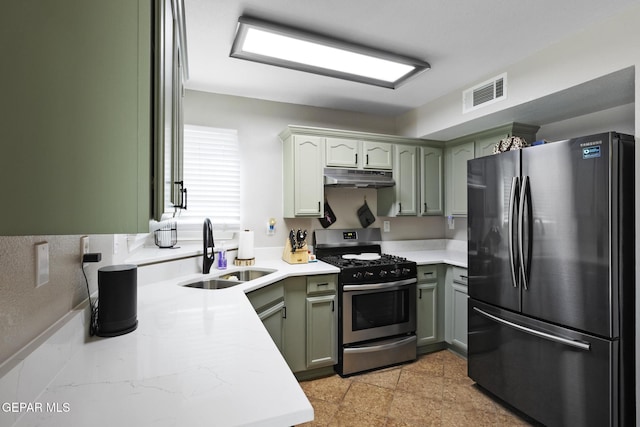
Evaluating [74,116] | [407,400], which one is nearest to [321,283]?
[407,400]

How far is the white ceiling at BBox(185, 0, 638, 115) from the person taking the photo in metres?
1.71

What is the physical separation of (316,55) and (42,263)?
1.93 m

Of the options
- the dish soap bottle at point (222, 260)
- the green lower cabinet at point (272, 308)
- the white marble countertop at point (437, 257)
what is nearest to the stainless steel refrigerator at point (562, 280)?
the white marble countertop at point (437, 257)

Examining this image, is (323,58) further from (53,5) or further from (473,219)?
(53,5)

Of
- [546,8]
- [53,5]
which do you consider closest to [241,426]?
[53,5]

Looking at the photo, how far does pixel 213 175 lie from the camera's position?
9.55ft

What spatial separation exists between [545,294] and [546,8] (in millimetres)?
1673

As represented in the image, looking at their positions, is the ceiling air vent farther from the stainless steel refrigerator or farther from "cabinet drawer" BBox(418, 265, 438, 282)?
"cabinet drawer" BBox(418, 265, 438, 282)

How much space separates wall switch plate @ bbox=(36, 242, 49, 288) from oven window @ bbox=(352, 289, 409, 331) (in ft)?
6.99

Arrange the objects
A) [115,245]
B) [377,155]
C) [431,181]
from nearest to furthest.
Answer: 1. [115,245]
2. [377,155]
3. [431,181]

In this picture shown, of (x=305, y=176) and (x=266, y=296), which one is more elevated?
(x=305, y=176)

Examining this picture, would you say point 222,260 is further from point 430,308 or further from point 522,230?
point 522,230

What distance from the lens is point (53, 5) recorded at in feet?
1.32

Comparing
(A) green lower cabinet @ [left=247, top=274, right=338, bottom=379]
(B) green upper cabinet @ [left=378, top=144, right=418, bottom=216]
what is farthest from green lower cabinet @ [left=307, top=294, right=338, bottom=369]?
(B) green upper cabinet @ [left=378, top=144, right=418, bottom=216]
